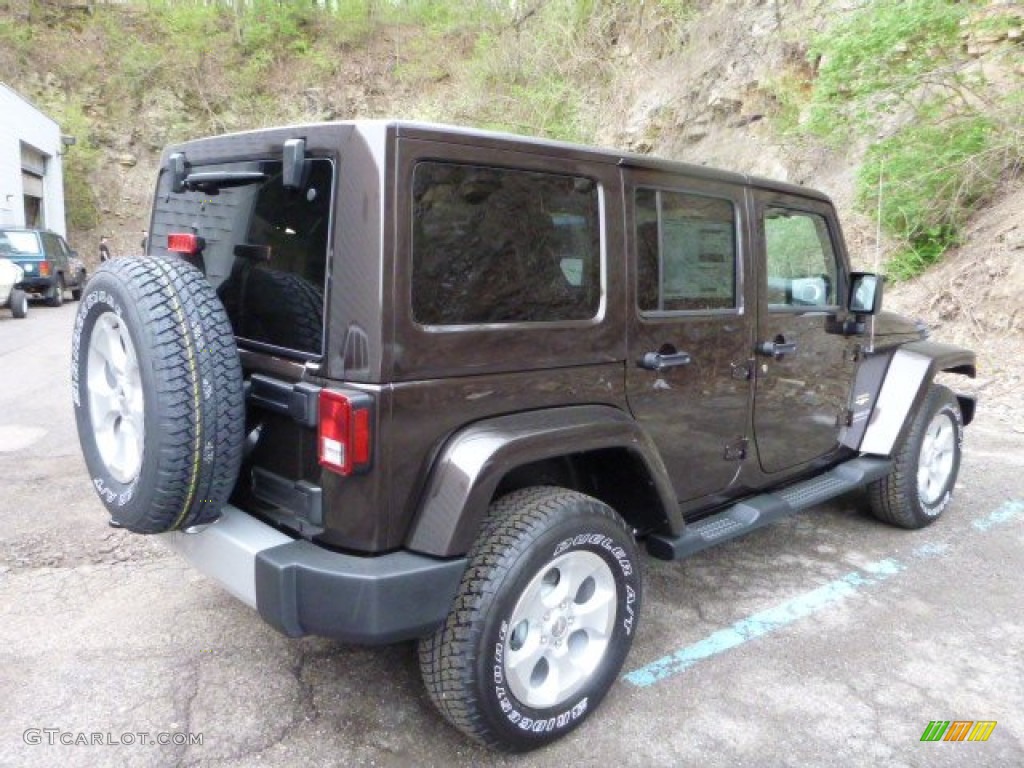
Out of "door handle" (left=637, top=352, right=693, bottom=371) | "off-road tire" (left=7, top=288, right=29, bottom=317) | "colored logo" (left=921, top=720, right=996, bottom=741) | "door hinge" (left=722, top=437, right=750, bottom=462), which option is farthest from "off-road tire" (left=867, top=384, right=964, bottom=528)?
"off-road tire" (left=7, top=288, right=29, bottom=317)

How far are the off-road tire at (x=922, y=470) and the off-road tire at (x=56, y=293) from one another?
17447 mm

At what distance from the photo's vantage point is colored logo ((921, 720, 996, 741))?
8.39 feet

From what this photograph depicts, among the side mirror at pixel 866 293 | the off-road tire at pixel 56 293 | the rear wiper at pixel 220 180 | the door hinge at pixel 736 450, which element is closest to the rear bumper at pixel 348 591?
the rear wiper at pixel 220 180

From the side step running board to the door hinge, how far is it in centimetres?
23

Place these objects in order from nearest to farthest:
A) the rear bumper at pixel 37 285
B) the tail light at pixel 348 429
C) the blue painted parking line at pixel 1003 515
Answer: the tail light at pixel 348 429 → the blue painted parking line at pixel 1003 515 → the rear bumper at pixel 37 285

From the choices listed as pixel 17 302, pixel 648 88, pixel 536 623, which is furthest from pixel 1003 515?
pixel 17 302

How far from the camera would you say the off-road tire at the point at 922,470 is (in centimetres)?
411

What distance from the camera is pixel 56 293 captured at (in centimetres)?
1692

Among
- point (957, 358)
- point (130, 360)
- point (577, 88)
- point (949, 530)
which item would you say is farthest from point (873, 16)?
point (577, 88)

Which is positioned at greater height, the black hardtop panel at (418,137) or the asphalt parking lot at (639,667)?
the black hardtop panel at (418,137)

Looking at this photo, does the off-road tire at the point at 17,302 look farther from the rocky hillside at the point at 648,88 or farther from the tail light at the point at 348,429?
the tail light at the point at 348,429

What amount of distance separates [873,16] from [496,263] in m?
8.77

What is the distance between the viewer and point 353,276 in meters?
2.16

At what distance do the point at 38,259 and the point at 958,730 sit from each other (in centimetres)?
1806
